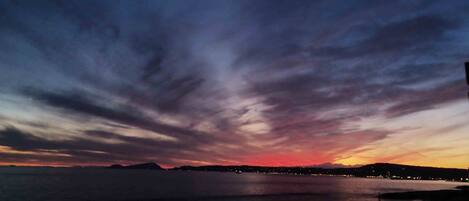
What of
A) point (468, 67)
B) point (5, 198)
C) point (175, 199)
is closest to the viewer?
point (468, 67)

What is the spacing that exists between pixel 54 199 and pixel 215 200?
3856 centimetres

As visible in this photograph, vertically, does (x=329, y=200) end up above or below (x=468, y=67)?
below

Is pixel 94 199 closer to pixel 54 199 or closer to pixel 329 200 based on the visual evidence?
pixel 54 199

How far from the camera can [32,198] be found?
295 feet

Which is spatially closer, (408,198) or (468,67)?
(468,67)

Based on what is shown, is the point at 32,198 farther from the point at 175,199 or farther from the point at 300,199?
the point at 300,199

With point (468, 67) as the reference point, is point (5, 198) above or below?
below

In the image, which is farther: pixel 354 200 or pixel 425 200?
pixel 354 200

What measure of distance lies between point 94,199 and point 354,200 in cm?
6606

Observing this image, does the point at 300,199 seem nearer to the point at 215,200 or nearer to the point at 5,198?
the point at 215,200

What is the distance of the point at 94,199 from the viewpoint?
300 feet

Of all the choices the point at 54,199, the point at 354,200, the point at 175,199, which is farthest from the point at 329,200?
the point at 54,199

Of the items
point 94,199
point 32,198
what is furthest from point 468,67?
point 32,198

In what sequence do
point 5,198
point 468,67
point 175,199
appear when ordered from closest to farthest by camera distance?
point 468,67, point 5,198, point 175,199
